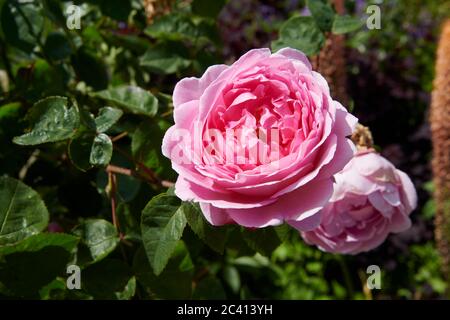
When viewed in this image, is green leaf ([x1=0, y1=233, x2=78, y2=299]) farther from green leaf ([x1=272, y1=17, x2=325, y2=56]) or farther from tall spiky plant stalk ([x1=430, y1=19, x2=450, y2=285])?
tall spiky plant stalk ([x1=430, y1=19, x2=450, y2=285])

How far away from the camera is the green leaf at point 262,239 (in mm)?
729

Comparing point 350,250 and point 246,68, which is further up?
point 246,68

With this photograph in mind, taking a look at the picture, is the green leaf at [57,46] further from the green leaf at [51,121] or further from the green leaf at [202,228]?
the green leaf at [202,228]

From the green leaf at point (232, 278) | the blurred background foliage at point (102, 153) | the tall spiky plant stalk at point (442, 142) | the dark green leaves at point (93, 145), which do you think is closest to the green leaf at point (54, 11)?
the blurred background foliage at point (102, 153)

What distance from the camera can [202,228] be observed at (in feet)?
2.18

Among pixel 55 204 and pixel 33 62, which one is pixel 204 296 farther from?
pixel 33 62

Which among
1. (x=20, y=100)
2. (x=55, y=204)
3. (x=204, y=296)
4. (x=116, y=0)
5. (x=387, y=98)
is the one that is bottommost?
(x=387, y=98)

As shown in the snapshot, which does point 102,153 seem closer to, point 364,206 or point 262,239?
point 262,239

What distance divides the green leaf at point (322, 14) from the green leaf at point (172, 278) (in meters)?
0.35

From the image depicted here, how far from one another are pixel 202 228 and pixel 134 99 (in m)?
0.25

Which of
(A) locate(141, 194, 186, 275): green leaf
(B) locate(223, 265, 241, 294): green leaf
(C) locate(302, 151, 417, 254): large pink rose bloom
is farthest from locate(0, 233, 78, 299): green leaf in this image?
(B) locate(223, 265, 241, 294): green leaf

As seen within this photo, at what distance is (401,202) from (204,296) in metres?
0.33

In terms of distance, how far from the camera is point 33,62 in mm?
998
